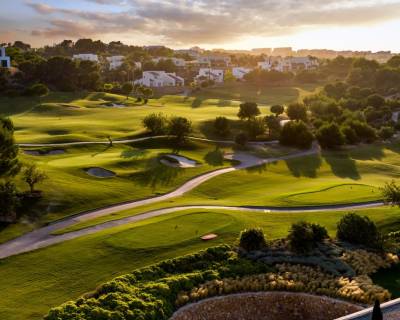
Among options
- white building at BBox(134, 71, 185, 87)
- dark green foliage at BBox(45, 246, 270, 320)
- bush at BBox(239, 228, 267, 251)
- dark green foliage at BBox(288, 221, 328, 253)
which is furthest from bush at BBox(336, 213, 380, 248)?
white building at BBox(134, 71, 185, 87)

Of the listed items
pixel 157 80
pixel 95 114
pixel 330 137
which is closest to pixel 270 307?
pixel 330 137

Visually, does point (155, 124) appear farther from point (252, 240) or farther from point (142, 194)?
point (252, 240)

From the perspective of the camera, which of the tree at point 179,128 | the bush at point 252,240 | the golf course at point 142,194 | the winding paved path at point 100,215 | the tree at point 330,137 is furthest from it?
the tree at point 330,137

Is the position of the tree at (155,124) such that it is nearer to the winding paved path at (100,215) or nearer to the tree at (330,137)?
the winding paved path at (100,215)

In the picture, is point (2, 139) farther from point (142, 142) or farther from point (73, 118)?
point (73, 118)

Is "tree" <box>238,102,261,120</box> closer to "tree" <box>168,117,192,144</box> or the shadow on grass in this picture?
the shadow on grass

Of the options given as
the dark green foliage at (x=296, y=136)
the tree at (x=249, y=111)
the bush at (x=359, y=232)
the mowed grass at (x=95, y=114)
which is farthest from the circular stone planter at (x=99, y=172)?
the tree at (x=249, y=111)
